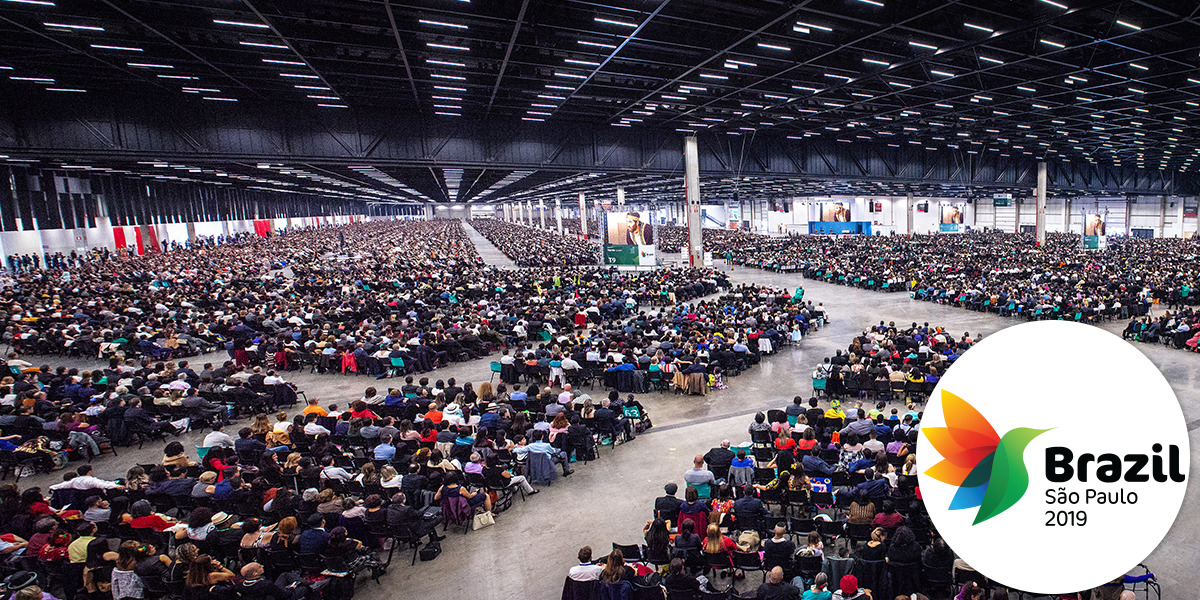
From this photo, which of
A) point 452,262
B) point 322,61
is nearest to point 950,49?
point 322,61

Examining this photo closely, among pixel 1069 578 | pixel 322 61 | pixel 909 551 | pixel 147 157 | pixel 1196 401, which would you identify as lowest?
pixel 1196 401

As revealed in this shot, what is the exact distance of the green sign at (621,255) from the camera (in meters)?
38.2

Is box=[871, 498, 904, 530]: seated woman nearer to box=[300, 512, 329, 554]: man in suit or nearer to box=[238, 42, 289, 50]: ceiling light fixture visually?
box=[300, 512, 329, 554]: man in suit

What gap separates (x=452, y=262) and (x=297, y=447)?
31144 mm

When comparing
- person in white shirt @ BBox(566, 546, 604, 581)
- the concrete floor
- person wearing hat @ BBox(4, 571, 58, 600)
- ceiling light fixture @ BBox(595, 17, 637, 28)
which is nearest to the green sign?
the concrete floor

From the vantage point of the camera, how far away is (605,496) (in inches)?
360

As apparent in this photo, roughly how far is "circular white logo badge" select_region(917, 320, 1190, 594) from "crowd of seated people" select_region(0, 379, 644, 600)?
6262mm

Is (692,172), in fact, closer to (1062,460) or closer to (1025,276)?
(1025,276)

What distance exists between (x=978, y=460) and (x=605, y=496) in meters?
5.61

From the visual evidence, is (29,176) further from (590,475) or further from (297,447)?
(590,475)

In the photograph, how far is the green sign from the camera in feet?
125

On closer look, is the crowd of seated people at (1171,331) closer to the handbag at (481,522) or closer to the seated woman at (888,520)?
the seated woman at (888,520)

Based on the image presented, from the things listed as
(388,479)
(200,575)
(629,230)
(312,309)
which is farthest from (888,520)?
(629,230)

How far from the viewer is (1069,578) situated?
13.9 ft
